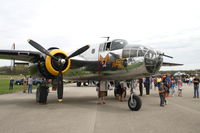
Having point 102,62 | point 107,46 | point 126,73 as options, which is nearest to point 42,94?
point 102,62

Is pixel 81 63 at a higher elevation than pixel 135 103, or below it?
higher

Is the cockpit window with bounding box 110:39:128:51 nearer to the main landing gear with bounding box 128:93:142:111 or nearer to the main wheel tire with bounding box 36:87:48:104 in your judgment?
the main landing gear with bounding box 128:93:142:111

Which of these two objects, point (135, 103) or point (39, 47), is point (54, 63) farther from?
point (135, 103)

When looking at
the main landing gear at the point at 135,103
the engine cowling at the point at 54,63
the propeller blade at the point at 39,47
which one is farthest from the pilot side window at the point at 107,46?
the main landing gear at the point at 135,103

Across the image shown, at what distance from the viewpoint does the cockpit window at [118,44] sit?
9211 mm

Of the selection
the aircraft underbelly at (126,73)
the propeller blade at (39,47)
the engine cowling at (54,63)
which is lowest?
the aircraft underbelly at (126,73)

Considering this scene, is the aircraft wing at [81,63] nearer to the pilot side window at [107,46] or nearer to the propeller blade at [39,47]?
the pilot side window at [107,46]

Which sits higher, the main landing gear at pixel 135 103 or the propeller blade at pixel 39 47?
the propeller blade at pixel 39 47

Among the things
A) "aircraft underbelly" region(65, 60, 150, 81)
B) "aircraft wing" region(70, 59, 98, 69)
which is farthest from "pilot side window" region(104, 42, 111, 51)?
"aircraft underbelly" region(65, 60, 150, 81)

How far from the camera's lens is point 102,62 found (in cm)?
969

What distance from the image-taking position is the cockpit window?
30.2 feet

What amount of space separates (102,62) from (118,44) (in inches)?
47.2

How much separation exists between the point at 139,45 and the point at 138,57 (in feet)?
2.06

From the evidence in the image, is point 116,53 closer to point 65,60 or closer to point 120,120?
point 65,60
